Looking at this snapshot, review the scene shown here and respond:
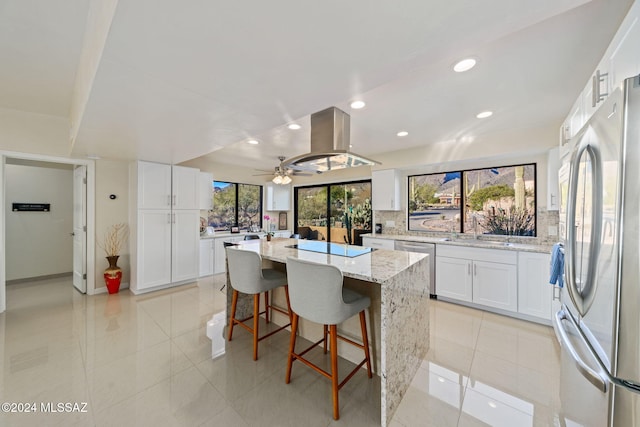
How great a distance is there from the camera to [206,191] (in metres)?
5.05

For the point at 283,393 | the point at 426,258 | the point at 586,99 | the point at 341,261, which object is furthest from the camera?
the point at 426,258

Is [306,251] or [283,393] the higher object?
[306,251]

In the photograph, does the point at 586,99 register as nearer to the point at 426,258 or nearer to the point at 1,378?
the point at 426,258

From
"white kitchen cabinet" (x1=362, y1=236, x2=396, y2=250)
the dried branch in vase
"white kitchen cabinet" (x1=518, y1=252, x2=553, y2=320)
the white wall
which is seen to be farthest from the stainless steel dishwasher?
the white wall

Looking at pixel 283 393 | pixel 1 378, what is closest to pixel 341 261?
pixel 283 393

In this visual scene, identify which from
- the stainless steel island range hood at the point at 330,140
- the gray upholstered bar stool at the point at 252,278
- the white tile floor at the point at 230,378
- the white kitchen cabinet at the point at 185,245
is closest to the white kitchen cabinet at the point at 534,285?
the white tile floor at the point at 230,378

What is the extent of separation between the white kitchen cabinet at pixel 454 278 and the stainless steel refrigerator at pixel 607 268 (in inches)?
92.9

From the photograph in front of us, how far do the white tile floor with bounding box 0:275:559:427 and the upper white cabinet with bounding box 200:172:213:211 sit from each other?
2433 millimetres

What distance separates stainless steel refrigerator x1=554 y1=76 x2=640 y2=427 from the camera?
0.79 metres

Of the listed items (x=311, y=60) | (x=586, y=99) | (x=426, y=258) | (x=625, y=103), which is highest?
(x=311, y=60)

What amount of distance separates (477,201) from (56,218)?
760 centimetres

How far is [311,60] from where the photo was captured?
1.40 m

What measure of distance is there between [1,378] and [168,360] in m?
1.18

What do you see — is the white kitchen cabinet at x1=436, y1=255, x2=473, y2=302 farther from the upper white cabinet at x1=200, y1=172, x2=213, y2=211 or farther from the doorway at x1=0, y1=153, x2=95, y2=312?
the doorway at x1=0, y1=153, x2=95, y2=312
